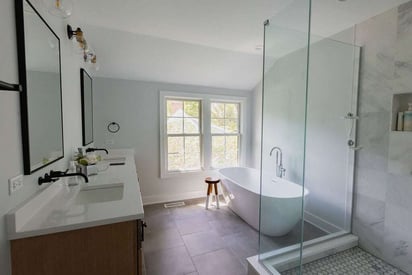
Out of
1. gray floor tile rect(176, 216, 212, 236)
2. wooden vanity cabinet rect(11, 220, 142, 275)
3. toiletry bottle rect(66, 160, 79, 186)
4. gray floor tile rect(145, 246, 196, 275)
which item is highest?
toiletry bottle rect(66, 160, 79, 186)

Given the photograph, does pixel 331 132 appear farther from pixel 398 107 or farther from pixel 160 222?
pixel 160 222

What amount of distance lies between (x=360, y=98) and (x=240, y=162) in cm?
252

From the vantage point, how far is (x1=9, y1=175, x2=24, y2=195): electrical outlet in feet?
3.27

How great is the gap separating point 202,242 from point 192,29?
2645 mm

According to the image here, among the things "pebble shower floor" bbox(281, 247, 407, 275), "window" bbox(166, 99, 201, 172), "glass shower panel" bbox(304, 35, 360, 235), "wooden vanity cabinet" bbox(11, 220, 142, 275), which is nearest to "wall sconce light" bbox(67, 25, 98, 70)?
"window" bbox(166, 99, 201, 172)

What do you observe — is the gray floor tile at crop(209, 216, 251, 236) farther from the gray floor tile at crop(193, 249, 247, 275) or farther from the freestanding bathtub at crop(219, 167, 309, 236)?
the gray floor tile at crop(193, 249, 247, 275)

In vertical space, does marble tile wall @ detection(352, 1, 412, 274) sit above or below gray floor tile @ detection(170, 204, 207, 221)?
above

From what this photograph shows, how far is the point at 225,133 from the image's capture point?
168 inches

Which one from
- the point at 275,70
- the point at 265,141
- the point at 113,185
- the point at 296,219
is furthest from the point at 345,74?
the point at 113,185

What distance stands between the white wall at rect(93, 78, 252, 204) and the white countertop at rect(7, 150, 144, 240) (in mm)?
1945

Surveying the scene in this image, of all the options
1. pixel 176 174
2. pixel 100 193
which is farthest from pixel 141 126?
pixel 100 193

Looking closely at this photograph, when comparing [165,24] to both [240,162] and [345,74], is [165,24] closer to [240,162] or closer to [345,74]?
[345,74]

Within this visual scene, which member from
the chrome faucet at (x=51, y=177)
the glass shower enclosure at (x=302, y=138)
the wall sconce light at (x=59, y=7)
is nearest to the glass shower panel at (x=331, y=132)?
the glass shower enclosure at (x=302, y=138)

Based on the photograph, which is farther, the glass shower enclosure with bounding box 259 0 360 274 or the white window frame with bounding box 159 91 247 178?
the white window frame with bounding box 159 91 247 178
